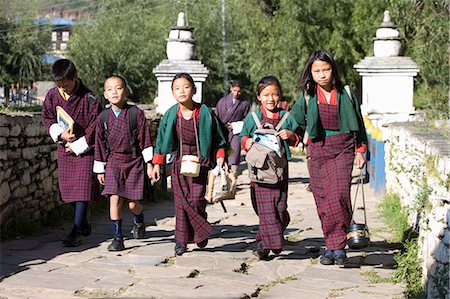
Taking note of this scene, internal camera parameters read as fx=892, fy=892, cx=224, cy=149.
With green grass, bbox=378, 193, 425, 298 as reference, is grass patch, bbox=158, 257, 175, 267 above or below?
below

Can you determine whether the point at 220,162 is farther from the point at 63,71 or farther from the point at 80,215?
the point at 63,71

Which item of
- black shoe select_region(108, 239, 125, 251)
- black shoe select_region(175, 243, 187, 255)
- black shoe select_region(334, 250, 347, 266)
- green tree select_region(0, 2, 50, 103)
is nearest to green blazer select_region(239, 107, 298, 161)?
black shoe select_region(334, 250, 347, 266)

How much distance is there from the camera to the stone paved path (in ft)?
19.7

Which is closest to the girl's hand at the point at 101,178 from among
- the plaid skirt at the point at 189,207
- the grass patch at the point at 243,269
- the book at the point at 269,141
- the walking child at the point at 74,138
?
the walking child at the point at 74,138

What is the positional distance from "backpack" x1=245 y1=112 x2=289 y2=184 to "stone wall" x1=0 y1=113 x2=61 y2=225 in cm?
229

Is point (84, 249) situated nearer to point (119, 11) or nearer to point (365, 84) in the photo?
point (365, 84)

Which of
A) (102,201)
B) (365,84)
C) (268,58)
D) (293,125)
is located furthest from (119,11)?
(293,125)

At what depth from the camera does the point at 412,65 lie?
14.2 metres

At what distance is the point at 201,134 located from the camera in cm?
745

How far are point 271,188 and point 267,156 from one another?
30cm

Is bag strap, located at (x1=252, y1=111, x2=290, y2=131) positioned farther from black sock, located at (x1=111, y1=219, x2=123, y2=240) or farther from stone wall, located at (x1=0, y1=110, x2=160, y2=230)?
stone wall, located at (x1=0, y1=110, x2=160, y2=230)

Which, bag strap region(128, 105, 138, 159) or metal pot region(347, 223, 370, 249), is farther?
bag strap region(128, 105, 138, 159)

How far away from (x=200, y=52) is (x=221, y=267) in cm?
3240

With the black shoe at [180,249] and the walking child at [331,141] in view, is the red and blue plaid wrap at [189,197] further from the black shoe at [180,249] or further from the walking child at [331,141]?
the walking child at [331,141]
